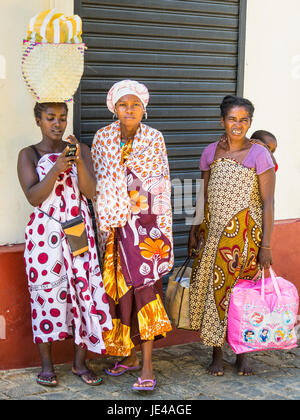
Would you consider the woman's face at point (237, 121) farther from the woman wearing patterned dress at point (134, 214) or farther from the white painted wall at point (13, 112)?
the white painted wall at point (13, 112)

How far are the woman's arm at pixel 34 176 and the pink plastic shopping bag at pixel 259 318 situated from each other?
4.78 ft

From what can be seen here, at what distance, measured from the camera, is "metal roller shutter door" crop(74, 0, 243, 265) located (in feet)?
14.9

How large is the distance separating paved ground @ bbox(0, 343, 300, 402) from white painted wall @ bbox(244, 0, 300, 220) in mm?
1480

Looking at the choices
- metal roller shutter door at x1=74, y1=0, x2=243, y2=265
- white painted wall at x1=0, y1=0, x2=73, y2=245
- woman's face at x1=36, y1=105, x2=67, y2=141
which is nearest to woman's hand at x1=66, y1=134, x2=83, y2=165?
woman's face at x1=36, y1=105, x2=67, y2=141

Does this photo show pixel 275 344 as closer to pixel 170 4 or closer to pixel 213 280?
pixel 213 280

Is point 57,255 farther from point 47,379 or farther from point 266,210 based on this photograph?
point 266,210

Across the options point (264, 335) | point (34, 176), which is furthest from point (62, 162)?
point (264, 335)

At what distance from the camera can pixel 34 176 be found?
386 cm

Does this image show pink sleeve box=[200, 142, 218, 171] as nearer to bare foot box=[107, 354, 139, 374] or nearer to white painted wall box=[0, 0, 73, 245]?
white painted wall box=[0, 0, 73, 245]

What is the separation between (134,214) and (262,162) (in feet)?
3.06

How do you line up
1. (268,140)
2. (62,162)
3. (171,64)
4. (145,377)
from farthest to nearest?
(171,64) < (268,140) < (145,377) < (62,162)

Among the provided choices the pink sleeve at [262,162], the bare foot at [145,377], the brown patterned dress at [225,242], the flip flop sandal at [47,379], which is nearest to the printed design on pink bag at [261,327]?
the brown patterned dress at [225,242]

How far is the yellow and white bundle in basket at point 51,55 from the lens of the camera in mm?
3738
